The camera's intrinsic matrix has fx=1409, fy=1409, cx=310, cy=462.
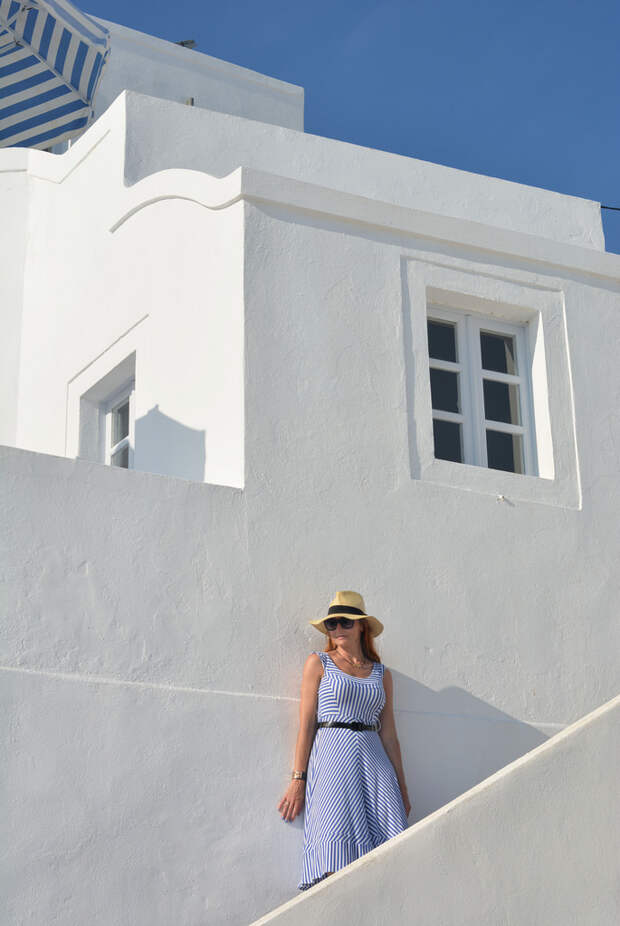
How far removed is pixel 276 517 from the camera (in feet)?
28.5

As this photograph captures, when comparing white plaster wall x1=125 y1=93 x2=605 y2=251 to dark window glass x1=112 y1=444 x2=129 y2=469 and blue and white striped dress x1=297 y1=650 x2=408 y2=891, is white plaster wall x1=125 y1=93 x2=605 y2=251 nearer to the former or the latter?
dark window glass x1=112 y1=444 x2=129 y2=469

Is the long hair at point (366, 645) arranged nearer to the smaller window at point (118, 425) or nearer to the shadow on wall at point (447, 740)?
the shadow on wall at point (447, 740)

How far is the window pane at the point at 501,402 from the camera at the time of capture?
1010 centimetres

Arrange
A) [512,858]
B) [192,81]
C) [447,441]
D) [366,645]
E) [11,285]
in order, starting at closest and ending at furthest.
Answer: [512,858]
[366,645]
[447,441]
[11,285]
[192,81]

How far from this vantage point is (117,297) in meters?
10.6

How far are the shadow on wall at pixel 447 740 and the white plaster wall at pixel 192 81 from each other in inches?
307

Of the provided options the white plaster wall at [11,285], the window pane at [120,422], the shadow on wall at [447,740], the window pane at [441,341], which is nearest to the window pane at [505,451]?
the window pane at [441,341]

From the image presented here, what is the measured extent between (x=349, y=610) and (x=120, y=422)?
10.5ft

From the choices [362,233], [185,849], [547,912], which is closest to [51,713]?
[185,849]

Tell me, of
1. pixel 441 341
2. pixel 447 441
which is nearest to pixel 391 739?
pixel 447 441

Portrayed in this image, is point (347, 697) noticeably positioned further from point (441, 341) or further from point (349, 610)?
point (441, 341)

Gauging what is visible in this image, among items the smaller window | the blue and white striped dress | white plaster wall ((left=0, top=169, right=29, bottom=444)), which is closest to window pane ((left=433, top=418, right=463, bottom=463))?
the blue and white striped dress

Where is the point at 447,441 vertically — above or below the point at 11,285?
below

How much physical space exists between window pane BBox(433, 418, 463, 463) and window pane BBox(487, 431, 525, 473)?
24 cm
